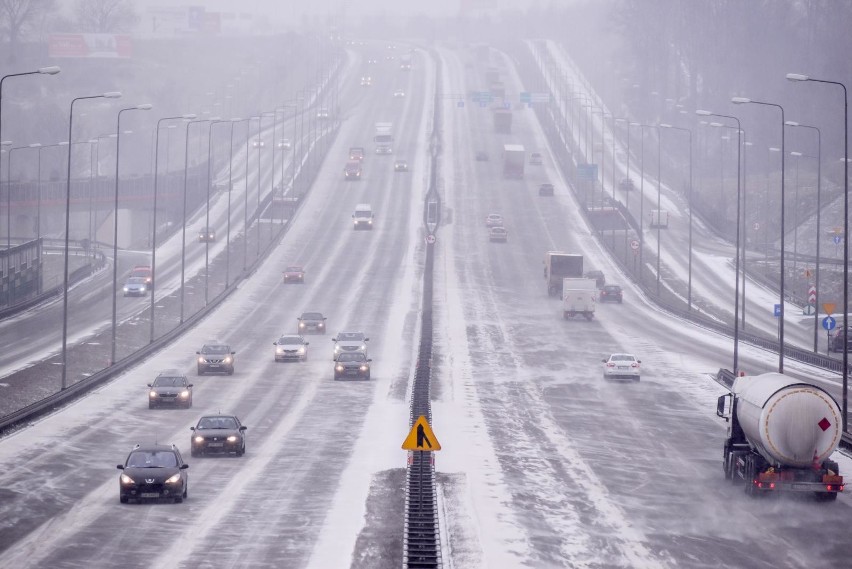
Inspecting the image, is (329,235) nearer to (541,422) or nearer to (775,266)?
(775,266)

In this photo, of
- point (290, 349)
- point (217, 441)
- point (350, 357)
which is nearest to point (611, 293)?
point (290, 349)

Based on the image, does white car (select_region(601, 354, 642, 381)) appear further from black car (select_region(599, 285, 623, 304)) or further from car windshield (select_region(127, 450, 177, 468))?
black car (select_region(599, 285, 623, 304))

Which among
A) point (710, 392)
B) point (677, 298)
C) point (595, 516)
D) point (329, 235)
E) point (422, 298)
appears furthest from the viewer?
point (329, 235)

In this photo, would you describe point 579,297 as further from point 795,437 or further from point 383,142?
point 383,142

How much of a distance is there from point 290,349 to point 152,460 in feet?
109

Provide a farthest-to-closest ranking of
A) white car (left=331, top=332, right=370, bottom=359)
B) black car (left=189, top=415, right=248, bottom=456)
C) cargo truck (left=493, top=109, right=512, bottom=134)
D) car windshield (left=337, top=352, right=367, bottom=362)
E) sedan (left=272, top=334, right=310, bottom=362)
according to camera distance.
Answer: cargo truck (left=493, top=109, right=512, bottom=134), sedan (left=272, top=334, right=310, bottom=362), white car (left=331, top=332, right=370, bottom=359), car windshield (left=337, top=352, right=367, bottom=362), black car (left=189, top=415, right=248, bottom=456)

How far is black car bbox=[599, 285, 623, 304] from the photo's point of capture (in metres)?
94.1

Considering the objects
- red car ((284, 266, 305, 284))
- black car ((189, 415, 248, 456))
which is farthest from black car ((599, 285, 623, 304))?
black car ((189, 415, 248, 456))

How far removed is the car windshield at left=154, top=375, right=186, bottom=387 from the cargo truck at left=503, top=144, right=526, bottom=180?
98.7 meters

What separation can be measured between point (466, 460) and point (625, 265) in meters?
69.7

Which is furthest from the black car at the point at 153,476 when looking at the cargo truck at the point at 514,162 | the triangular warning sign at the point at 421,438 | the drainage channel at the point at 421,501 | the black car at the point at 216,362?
the cargo truck at the point at 514,162

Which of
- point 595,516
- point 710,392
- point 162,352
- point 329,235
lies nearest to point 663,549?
point 595,516

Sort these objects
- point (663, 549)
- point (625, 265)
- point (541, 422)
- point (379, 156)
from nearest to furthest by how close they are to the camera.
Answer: point (663, 549) → point (541, 422) → point (625, 265) → point (379, 156)

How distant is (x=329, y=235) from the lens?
122250 mm
